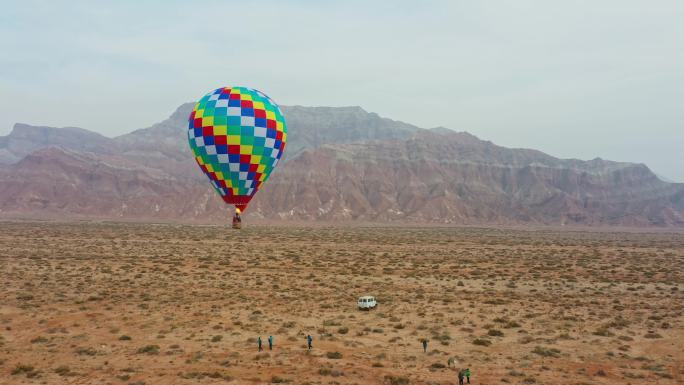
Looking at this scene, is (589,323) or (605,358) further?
(589,323)

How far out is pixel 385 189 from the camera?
518ft

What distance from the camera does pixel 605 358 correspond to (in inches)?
691

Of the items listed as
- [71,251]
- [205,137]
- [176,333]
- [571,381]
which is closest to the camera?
[571,381]

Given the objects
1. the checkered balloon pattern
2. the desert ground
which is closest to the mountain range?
the checkered balloon pattern

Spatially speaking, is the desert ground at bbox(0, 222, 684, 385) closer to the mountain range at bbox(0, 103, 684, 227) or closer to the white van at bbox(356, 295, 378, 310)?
the white van at bbox(356, 295, 378, 310)

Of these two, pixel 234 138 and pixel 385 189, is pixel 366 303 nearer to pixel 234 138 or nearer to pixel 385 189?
pixel 234 138

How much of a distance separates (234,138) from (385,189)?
404ft

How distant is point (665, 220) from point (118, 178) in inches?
6550

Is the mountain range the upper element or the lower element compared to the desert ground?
upper

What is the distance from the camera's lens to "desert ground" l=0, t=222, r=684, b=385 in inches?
630

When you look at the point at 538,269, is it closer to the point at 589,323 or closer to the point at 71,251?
the point at 589,323

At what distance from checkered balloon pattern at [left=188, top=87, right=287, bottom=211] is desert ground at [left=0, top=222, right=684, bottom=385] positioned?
667cm

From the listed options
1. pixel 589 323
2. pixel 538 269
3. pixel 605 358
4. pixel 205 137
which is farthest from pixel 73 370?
pixel 538 269

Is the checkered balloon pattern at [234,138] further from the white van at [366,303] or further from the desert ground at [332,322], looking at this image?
the white van at [366,303]
